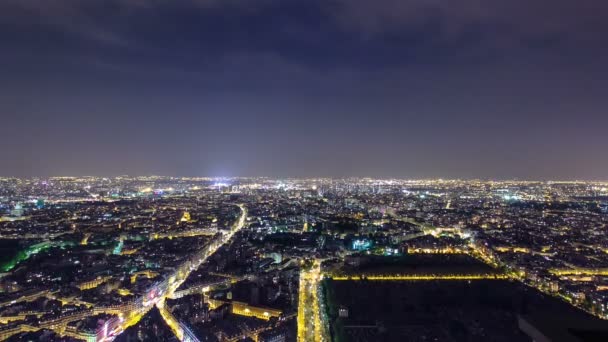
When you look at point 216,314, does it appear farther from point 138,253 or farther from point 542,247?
point 542,247

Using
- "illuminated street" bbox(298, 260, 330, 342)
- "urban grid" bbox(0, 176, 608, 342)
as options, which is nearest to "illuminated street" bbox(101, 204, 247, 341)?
"urban grid" bbox(0, 176, 608, 342)

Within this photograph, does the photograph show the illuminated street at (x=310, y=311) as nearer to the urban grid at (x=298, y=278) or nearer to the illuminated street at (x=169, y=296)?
the urban grid at (x=298, y=278)

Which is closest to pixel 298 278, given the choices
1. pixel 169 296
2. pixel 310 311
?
pixel 310 311

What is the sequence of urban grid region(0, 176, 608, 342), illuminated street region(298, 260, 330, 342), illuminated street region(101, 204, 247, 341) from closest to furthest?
illuminated street region(298, 260, 330, 342) < urban grid region(0, 176, 608, 342) < illuminated street region(101, 204, 247, 341)

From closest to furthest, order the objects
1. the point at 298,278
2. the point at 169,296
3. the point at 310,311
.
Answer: the point at 310,311
the point at 169,296
the point at 298,278

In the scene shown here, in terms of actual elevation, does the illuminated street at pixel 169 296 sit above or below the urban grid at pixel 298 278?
below

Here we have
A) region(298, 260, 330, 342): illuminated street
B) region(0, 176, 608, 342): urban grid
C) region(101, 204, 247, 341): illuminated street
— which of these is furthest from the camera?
region(101, 204, 247, 341): illuminated street

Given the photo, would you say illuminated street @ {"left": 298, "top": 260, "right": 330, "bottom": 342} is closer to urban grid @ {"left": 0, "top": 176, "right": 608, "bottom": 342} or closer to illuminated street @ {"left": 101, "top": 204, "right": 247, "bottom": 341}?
urban grid @ {"left": 0, "top": 176, "right": 608, "bottom": 342}

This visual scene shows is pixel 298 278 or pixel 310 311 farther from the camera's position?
pixel 298 278

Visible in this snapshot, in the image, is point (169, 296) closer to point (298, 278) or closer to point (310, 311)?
point (298, 278)

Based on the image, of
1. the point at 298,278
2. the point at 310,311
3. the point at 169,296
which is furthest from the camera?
the point at 298,278

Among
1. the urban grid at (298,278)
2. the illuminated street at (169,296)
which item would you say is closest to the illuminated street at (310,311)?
the urban grid at (298,278)
